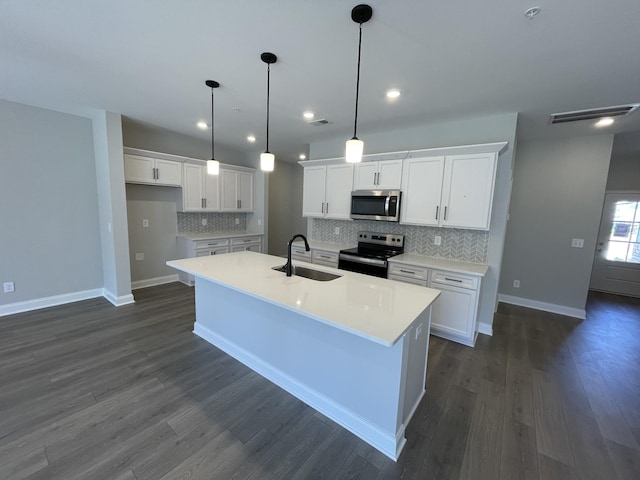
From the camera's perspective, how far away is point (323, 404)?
202 cm

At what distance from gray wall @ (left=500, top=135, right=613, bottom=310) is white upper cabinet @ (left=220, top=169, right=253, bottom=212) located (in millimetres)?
4958

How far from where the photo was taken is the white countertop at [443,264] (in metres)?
2.98

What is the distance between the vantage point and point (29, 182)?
342 centimetres

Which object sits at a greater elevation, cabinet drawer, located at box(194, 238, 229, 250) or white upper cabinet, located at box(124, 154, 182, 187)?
white upper cabinet, located at box(124, 154, 182, 187)

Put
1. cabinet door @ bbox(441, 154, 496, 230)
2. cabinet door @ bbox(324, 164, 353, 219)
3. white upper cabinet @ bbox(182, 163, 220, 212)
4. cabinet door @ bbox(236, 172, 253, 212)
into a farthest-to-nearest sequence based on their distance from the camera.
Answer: cabinet door @ bbox(236, 172, 253, 212), white upper cabinet @ bbox(182, 163, 220, 212), cabinet door @ bbox(324, 164, 353, 219), cabinet door @ bbox(441, 154, 496, 230)

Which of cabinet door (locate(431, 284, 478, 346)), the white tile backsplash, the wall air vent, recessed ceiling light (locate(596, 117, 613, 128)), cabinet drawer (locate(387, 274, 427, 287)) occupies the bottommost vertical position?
cabinet door (locate(431, 284, 478, 346))

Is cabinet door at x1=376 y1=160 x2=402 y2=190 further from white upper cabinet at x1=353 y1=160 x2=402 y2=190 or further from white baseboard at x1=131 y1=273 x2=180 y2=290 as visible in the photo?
white baseboard at x1=131 y1=273 x2=180 y2=290

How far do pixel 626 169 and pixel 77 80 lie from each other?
839cm

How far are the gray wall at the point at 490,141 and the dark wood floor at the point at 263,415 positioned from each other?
57cm

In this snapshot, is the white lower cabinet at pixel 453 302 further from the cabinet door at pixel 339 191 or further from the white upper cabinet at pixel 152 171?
the white upper cabinet at pixel 152 171

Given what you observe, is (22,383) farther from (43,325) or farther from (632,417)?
(632,417)

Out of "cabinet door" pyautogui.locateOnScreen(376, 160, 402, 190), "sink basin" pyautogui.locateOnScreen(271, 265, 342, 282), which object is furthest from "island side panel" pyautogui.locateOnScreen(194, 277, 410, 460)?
"cabinet door" pyautogui.locateOnScreen(376, 160, 402, 190)

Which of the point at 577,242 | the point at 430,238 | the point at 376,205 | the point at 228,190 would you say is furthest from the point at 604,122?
the point at 228,190

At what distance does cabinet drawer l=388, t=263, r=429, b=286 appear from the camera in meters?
3.24
